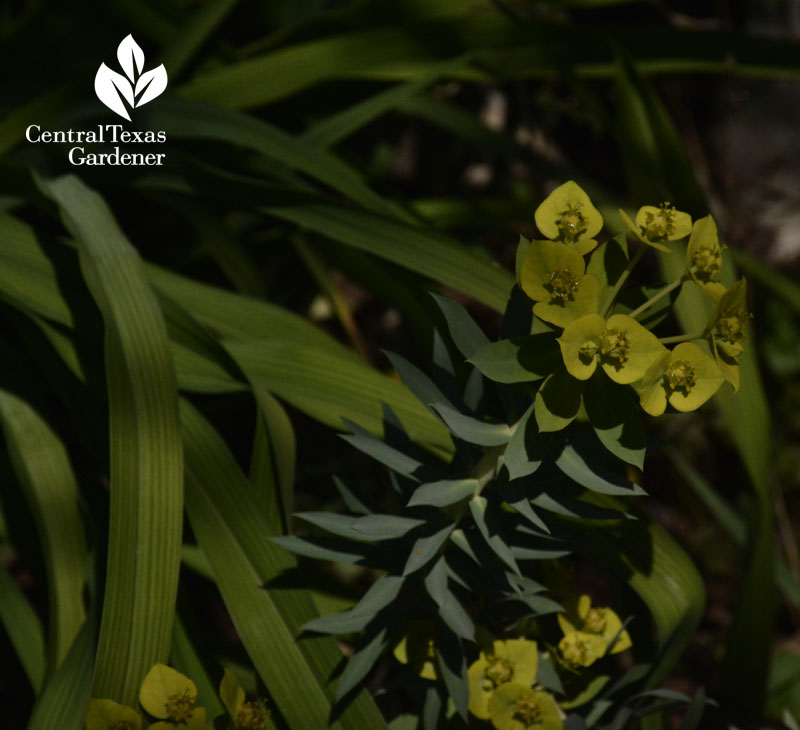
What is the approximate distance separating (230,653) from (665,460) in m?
0.98

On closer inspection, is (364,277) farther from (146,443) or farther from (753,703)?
(753,703)

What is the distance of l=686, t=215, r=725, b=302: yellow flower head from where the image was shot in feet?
1.98

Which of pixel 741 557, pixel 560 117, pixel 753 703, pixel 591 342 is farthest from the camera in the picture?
pixel 560 117

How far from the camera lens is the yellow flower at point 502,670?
0.75 metres

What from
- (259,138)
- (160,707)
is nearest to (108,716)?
(160,707)

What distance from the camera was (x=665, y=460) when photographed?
5.02 feet

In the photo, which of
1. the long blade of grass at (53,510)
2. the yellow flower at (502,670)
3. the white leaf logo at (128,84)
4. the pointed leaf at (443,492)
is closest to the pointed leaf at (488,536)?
the pointed leaf at (443,492)

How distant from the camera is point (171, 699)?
67cm

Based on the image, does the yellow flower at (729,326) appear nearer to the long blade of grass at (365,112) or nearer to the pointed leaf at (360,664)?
the pointed leaf at (360,664)

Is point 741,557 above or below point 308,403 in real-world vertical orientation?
below

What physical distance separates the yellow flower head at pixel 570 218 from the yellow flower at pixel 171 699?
1.65 feet

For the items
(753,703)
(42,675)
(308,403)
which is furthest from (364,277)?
(753,703)

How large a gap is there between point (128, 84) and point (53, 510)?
68 cm

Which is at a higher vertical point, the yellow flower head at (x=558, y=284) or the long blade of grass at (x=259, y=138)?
the long blade of grass at (x=259, y=138)
